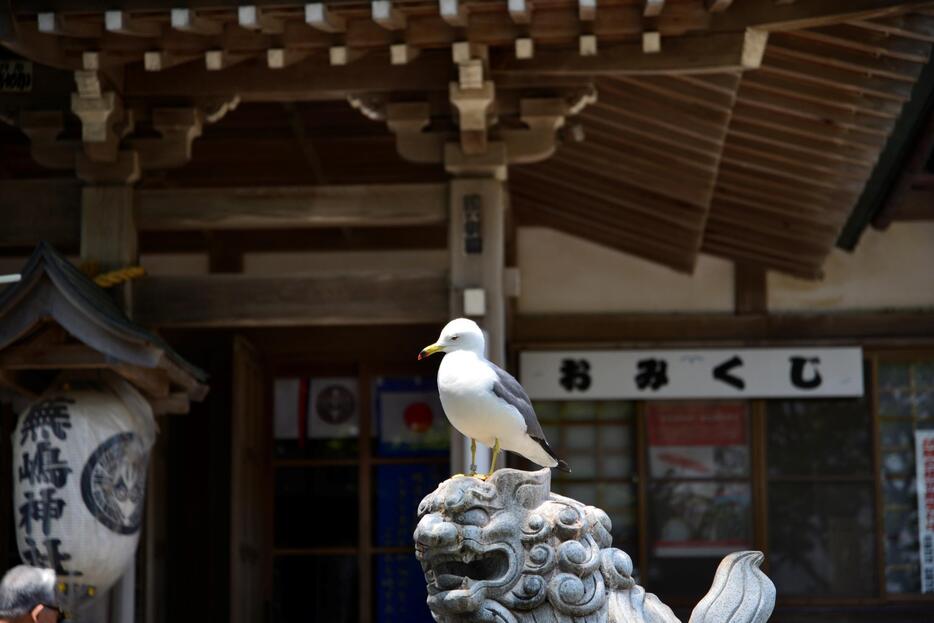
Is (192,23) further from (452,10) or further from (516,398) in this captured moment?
(516,398)

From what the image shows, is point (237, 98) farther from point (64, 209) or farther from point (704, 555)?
point (704, 555)

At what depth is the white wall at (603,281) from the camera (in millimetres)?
11930

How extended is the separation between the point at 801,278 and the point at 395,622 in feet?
12.3

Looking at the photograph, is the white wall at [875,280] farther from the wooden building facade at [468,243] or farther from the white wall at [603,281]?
the white wall at [603,281]

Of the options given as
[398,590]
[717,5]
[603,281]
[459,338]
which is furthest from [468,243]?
[459,338]

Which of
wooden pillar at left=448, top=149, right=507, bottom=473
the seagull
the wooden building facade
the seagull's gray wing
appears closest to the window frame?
the wooden building facade

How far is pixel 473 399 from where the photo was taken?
16.2 ft

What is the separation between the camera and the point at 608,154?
10.4m

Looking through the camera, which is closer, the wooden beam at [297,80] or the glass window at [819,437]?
the wooden beam at [297,80]

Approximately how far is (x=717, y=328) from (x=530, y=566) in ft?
25.5

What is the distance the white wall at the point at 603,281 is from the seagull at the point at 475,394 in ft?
22.4

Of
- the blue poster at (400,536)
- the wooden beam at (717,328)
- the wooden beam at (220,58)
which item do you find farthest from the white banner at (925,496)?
the wooden beam at (220,58)

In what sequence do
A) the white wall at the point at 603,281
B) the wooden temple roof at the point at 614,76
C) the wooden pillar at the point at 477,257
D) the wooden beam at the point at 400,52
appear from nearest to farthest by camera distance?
the wooden temple roof at the point at 614,76
the wooden beam at the point at 400,52
the wooden pillar at the point at 477,257
the white wall at the point at 603,281

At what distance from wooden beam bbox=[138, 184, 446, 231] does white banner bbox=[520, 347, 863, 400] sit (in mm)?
2913
